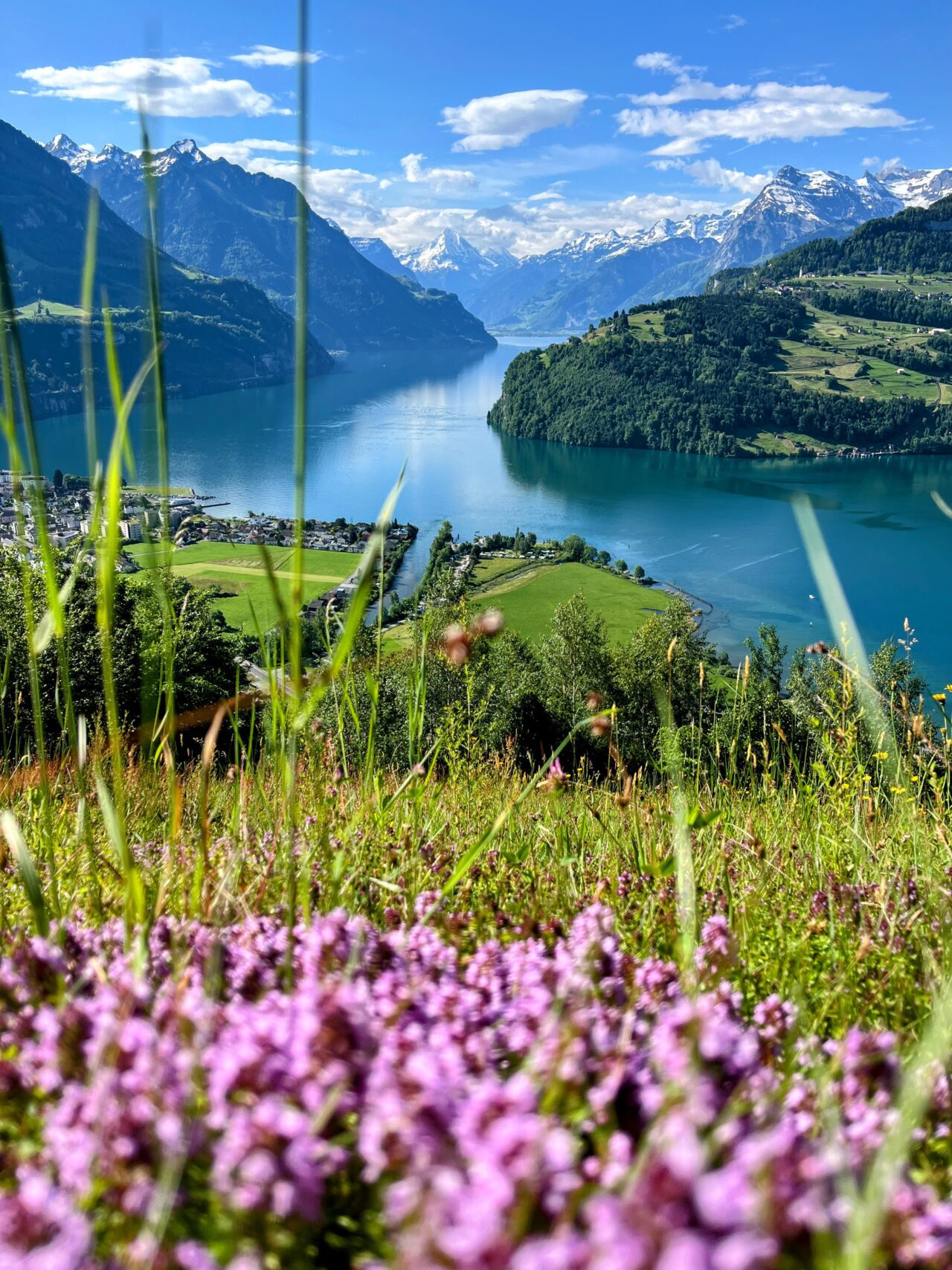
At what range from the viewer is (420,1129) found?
2.44 feet

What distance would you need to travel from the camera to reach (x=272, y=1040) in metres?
0.85

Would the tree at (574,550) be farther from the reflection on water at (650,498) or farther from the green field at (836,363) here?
the green field at (836,363)

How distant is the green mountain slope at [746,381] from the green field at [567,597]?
7070 cm

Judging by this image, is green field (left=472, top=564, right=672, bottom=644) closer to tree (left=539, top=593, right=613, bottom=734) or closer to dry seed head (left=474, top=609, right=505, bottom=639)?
tree (left=539, top=593, right=613, bottom=734)

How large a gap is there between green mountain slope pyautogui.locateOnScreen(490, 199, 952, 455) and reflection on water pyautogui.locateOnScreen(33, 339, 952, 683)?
6.50m

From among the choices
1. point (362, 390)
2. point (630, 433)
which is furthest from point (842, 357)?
point (362, 390)

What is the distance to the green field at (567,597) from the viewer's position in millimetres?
67562

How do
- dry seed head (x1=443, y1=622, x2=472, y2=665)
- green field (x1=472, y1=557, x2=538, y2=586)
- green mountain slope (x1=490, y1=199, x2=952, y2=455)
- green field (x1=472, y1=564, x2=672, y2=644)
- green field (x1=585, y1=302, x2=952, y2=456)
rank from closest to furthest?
1. dry seed head (x1=443, y1=622, x2=472, y2=665)
2. green field (x1=472, y1=564, x2=672, y2=644)
3. green field (x1=472, y1=557, x2=538, y2=586)
4. green field (x1=585, y1=302, x2=952, y2=456)
5. green mountain slope (x1=490, y1=199, x2=952, y2=455)

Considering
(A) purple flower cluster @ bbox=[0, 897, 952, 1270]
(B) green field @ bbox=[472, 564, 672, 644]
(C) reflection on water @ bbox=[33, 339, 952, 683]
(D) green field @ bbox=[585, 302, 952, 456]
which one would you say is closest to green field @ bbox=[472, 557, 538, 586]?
(B) green field @ bbox=[472, 564, 672, 644]

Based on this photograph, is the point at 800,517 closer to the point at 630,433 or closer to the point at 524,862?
the point at 524,862

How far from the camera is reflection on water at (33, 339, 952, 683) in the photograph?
68500mm

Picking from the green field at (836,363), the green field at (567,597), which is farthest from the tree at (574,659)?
the green field at (836,363)

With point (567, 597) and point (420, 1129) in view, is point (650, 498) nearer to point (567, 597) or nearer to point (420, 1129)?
point (567, 597)

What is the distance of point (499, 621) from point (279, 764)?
681mm
